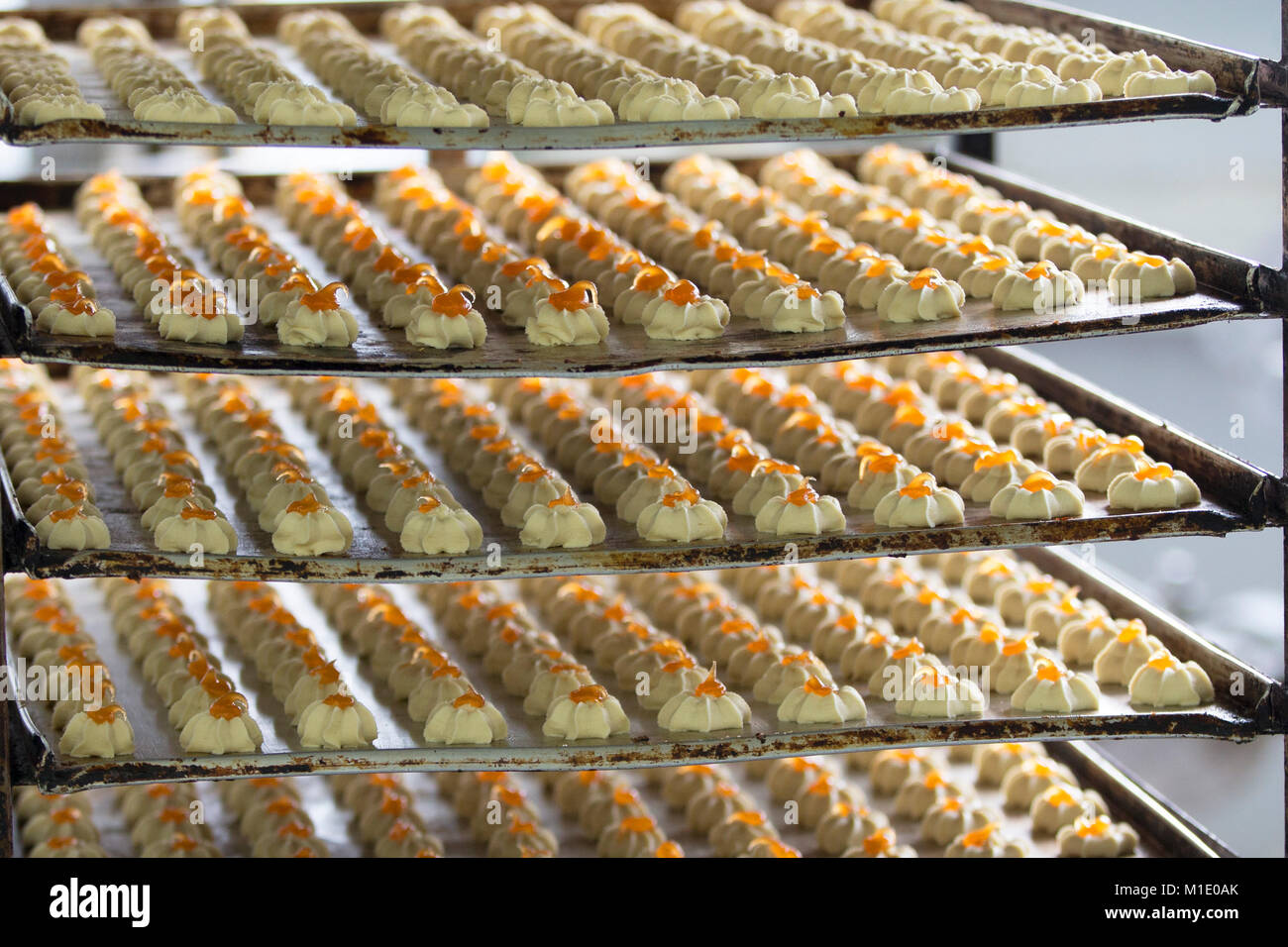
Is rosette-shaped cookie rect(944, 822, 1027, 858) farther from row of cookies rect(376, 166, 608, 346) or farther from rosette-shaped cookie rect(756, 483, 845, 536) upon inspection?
row of cookies rect(376, 166, 608, 346)

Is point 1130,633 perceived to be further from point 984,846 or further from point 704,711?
point 704,711

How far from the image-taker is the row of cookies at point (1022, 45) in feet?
13.4

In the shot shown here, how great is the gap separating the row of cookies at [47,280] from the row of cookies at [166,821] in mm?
1254

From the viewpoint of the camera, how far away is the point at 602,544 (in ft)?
Answer: 13.5

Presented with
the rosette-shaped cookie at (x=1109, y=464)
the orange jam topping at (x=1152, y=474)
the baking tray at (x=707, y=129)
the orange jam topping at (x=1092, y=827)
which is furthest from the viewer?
the orange jam topping at (x=1092, y=827)

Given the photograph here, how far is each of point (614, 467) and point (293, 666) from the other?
968mm

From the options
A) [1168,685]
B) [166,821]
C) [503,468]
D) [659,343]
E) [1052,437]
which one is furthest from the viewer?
[1052,437]

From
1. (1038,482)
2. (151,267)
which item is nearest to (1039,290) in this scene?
(1038,482)

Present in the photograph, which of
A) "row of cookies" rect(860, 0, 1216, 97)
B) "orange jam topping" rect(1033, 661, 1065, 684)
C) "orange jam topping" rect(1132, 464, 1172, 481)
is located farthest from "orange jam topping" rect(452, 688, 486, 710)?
"row of cookies" rect(860, 0, 1216, 97)

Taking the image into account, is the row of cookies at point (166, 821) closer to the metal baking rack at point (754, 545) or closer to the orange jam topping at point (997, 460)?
the metal baking rack at point (754, 545)

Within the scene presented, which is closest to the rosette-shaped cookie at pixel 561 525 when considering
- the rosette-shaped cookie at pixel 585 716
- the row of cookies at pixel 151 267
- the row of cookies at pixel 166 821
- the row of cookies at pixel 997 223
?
the rosette-shaped cookie at pixel 585 716

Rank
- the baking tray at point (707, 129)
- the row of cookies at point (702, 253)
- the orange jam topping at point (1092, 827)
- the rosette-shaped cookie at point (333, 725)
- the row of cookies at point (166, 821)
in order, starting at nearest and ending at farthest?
the baking tray at point (707, 129) < the rosette-shaped cookie at point (333, 725) < the row of cookies at point (702, 253) < the row of cookies at point (166, 821) < the orange jam topping at point (1092, 827)

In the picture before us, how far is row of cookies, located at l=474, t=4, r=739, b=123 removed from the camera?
4090 mm
